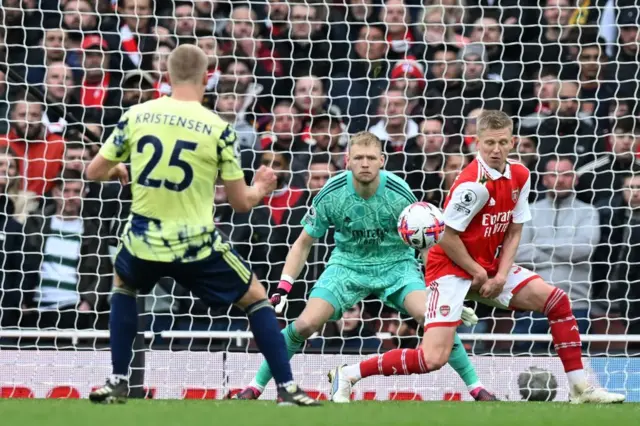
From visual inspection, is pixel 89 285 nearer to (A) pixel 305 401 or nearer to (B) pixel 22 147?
(B) pixel 22 147

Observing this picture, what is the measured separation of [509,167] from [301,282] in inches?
129

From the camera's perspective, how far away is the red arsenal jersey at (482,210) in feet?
25.1

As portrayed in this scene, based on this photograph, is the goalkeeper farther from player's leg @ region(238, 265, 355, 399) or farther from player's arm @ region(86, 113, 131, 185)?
player's arm @ region(86, 113, 131, 185)

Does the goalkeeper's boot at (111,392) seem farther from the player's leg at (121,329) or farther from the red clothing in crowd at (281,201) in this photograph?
the red clothing in crowd at (281,201)

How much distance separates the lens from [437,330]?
7.71 meters

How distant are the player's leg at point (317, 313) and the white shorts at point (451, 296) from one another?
76cm

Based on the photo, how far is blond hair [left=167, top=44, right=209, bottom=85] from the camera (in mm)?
6086

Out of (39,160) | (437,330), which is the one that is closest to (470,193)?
(437,330)

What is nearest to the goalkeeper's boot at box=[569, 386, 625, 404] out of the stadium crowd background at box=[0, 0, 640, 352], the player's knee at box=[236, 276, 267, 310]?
the stadium crowd background at box=[0, 0, 640, 352]

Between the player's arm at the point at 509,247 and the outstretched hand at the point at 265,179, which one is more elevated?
the outstretched hand at the point at 265,179

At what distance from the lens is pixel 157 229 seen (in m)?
6.11

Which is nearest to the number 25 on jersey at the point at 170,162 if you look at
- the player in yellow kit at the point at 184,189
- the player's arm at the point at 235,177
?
the player in yellow kit at the point at 184,189

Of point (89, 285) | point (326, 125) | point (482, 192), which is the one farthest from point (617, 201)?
point (89, 285)

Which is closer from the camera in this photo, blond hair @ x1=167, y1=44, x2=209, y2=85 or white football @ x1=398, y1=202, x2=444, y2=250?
blond hair @ x1=167, y1=44, x2=209, y2=85
